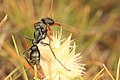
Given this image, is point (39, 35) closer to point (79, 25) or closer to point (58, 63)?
point (58, 63)

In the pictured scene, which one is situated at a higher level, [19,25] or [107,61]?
[19,25]

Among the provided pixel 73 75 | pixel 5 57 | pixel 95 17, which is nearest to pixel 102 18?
pixel 95 17

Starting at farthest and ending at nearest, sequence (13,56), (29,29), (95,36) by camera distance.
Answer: (95,36)
(29,29)
(13,56)

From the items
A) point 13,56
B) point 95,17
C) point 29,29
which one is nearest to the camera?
point 13,56

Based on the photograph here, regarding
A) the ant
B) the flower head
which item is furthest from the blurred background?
the flower head

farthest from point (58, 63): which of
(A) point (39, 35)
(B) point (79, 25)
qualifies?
(B) point (79, 25)

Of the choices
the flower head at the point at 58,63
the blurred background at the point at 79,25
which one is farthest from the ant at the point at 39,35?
the blurred background at the point at 79,25

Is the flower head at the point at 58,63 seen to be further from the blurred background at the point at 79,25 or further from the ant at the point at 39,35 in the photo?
the blurred background at the point at 79,25

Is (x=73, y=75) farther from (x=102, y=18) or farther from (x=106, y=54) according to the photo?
(x=102, y=18)
